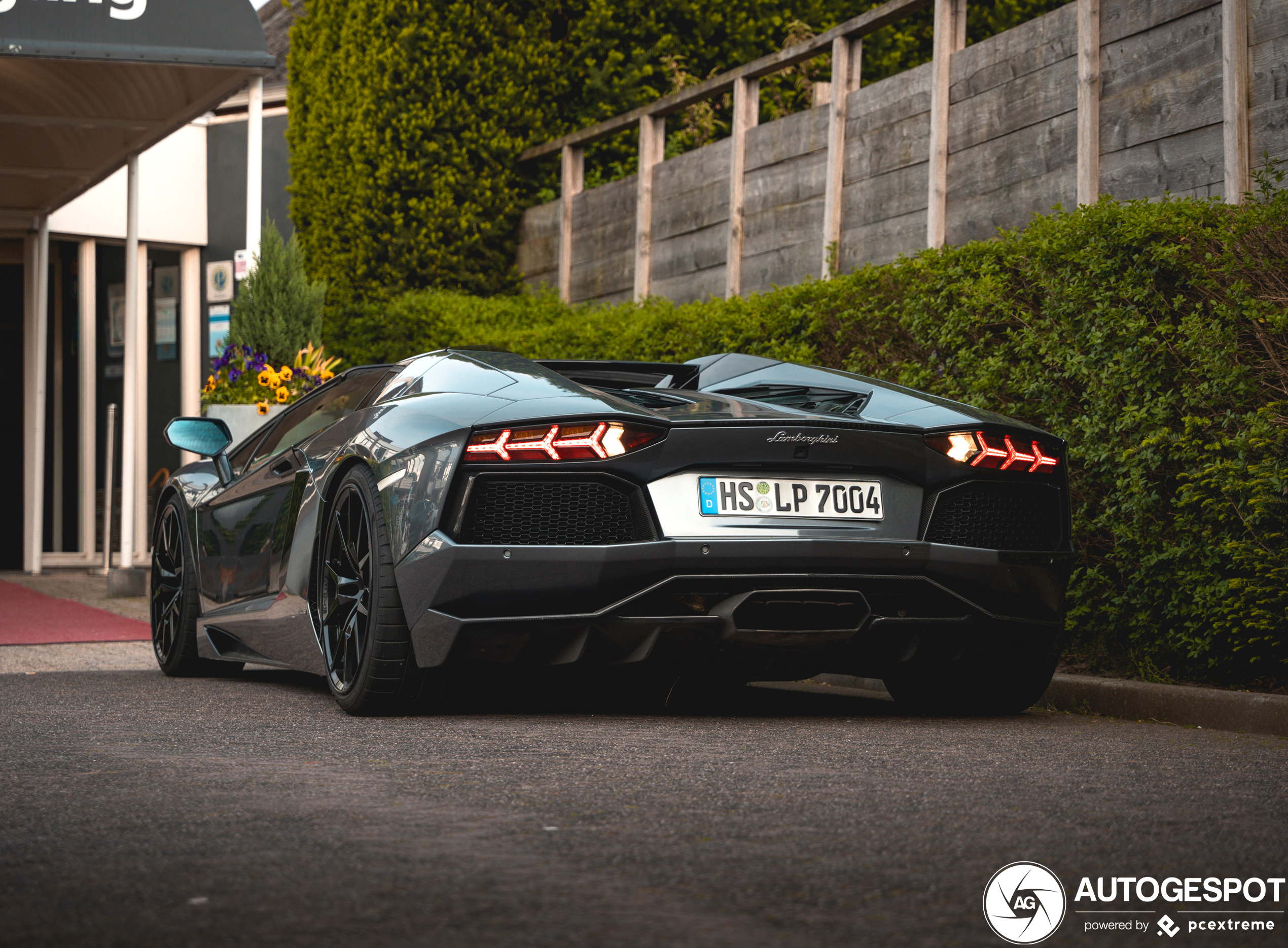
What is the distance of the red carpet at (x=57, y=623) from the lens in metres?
8.63

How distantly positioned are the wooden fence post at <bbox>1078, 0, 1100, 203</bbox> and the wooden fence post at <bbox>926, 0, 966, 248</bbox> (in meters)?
1.28

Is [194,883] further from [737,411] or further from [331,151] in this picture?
[331,151]

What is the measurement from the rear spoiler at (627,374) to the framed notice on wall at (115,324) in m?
11.3

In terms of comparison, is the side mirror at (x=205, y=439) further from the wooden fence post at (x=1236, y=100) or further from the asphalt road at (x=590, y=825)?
the wooden fence post at (x=1236, y=100)

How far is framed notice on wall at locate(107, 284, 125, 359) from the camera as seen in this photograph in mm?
16031

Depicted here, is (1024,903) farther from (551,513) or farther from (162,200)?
(162,200)

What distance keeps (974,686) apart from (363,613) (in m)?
2.00

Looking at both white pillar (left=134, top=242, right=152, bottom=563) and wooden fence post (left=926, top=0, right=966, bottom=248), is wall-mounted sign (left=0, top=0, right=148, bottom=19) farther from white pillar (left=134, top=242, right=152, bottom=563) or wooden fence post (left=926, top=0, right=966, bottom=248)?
white pillar (left=134, top=242, right=152, bottom=563)

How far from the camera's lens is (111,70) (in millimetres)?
11055

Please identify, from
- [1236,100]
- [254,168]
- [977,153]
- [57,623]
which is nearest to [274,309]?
[254,168]

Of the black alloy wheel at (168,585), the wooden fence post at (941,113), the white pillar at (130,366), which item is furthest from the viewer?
the white pillar at (130,366)

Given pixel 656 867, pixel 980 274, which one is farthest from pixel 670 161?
pixel 656 867

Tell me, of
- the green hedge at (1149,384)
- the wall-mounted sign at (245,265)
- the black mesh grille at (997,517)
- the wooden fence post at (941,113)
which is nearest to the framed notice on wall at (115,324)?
the wall-mounted sign at (245,265)

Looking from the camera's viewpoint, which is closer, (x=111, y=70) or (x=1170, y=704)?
(x=1170, y=704)
